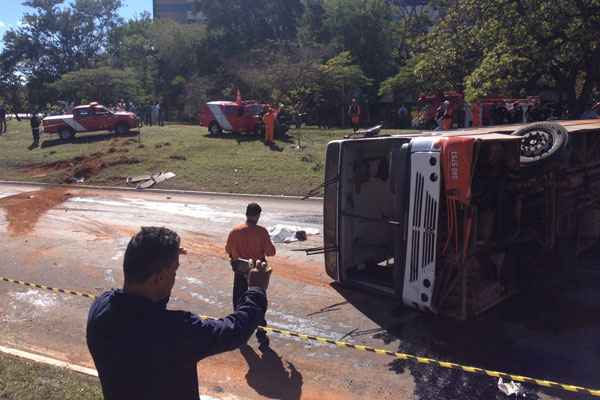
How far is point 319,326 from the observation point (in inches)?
280

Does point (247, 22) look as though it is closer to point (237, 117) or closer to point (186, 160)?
point (237, 117)

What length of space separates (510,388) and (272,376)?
90.9 inches

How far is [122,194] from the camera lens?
18234 millimetres

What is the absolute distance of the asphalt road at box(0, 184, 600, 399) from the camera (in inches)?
221

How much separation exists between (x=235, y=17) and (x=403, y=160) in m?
51.8

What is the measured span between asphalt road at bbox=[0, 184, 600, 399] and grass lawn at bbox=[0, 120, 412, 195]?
695 centimetres

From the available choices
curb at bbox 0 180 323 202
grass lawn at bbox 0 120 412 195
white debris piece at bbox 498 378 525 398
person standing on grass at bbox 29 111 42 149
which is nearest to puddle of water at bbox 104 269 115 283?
white debris piece at bbox 498 378 525 398

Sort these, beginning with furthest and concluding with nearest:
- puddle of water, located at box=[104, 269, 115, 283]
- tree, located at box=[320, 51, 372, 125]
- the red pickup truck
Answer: tree, located at box=[320, 51, 372, 125] → the red pickup truck → puddle of water, located at box=[104, 269, 115, 283]

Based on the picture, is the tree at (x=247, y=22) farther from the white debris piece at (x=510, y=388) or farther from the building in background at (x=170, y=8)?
the building in background at (x=170, y=8)

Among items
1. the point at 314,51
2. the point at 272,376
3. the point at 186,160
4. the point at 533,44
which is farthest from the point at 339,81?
the point at 272,376

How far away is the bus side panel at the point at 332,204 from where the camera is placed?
310 inches

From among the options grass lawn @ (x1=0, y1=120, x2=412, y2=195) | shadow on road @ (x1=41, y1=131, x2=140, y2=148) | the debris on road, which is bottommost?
the debris on road

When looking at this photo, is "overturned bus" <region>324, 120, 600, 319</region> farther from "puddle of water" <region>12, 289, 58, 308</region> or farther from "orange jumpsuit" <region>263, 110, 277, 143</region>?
"orange jumpsuit" <region>263, 110, 277, 143</region>

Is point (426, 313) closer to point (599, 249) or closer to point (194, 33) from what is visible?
point (599, 249)
